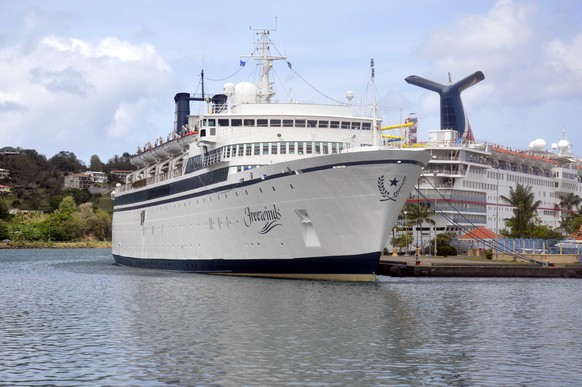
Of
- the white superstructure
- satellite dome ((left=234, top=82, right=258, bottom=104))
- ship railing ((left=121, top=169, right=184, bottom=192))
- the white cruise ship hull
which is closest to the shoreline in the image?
the white superstructure

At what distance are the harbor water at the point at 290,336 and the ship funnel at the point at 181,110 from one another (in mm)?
31402

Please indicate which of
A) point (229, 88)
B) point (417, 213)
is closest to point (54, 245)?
point (417, 213)

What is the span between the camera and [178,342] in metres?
26.4

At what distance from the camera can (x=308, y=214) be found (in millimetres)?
45219

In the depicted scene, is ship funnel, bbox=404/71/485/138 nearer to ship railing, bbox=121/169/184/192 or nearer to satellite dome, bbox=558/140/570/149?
satellite dome, bbox=558/140/570/149

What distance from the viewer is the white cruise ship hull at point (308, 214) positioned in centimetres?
4372

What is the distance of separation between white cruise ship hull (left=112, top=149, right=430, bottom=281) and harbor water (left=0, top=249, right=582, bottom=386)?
160 cm

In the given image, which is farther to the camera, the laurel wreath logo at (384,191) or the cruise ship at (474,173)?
the cruise ship at (474,173)

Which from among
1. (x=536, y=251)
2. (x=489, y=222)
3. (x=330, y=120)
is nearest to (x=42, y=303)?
(x=330, y=120)

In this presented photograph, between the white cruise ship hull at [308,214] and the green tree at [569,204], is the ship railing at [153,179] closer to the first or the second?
the white cruise ship hull at [308,214]

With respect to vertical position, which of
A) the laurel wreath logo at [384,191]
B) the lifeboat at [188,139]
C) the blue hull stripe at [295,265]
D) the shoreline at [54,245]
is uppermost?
the lifeboat at [188,139]

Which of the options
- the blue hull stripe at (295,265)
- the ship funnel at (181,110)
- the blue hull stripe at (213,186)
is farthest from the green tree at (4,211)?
the blue hull stripe at (295,265)

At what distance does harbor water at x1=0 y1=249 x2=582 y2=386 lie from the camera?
21406 millimetres

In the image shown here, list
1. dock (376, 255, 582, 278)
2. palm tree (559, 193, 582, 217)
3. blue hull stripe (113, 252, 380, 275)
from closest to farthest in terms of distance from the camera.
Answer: blue hull stripe (113, 252, 380, 275) < dock (376, 255, 582, 278) < palm tree (559, 193, 582, 217)
